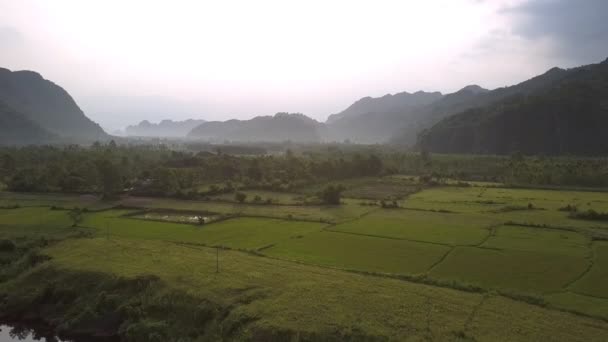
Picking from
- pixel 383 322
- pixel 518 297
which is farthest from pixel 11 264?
pixel 518 297

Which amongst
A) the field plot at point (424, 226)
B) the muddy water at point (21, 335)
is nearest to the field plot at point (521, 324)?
the field plot at point (424, 226)

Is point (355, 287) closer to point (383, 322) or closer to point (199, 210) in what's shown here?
point (383, 322)

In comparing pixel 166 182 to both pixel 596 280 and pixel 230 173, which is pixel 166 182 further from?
pixel 596 280

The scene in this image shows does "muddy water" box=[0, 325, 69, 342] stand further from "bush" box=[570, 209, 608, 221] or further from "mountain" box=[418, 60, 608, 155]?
"mountain" box=[418, 60, 608, 155]

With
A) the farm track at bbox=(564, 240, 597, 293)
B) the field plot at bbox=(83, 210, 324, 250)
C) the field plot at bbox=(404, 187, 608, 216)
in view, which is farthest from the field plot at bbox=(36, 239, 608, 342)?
the field plot at bbox=(404, 187, 608, 216)

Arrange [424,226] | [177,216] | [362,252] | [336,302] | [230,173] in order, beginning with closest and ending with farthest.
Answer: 1. [336,302]
2. [362,252]
3. [424,226]
4. [177,216]
5. [230,173]

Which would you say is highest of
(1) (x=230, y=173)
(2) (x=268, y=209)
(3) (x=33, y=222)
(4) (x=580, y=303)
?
(1) (x=230, y=173)

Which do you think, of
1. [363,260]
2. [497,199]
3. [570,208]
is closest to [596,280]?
[363,260]
